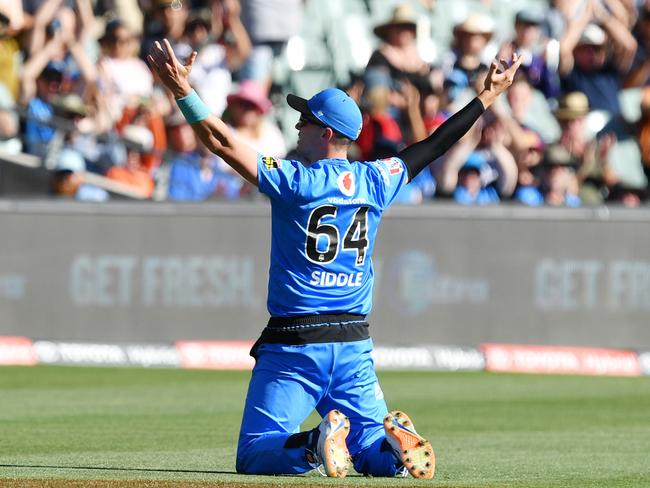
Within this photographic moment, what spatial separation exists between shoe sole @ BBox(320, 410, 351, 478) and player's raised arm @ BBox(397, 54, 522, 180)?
1.55 meters

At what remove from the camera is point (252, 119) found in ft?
57.6

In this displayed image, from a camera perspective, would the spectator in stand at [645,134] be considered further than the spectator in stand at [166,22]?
No

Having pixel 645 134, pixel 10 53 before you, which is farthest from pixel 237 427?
pixel 645 134

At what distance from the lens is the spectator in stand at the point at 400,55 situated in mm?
18828

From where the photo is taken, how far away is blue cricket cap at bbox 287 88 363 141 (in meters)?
7.53

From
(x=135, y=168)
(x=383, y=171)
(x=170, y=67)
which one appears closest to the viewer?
(x=170, y=67)

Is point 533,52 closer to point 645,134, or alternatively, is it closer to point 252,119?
point 645,134

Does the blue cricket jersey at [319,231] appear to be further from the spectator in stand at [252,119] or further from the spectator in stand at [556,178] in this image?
the spectator in stand at [556,178]

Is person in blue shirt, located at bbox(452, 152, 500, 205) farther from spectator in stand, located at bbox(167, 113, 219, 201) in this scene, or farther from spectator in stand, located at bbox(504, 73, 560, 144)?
spectator in stand, located at bbox(167, 113, 219, 201)

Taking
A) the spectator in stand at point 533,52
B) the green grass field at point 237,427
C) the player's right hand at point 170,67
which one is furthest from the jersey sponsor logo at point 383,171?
the spectator in stand at point 533,52

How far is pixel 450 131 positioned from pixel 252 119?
967cm

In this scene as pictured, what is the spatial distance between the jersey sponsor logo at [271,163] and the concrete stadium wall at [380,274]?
936 cm

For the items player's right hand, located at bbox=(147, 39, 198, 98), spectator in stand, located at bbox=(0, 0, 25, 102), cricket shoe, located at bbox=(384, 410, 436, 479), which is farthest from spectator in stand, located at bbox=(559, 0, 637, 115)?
player's right hand, located at bbox=(147, 39, 198, 98)

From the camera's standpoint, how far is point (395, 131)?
18188 mm
